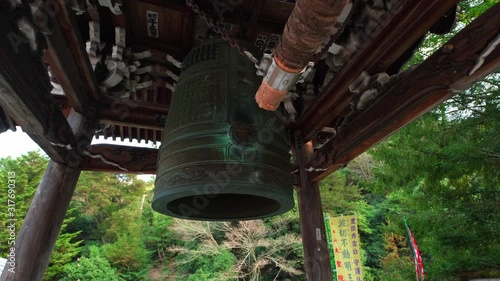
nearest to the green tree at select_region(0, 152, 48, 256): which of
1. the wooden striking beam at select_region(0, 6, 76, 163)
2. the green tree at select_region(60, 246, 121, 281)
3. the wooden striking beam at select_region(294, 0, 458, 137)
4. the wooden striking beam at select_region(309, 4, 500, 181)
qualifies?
the green tree at select_region(60, 246, 121, 281)

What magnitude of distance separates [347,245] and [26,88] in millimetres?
7908

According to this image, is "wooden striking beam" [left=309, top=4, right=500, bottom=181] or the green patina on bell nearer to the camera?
"wooden striking beam" [left=309, top=4, right=500, bottom=181]

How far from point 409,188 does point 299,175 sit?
114 inches

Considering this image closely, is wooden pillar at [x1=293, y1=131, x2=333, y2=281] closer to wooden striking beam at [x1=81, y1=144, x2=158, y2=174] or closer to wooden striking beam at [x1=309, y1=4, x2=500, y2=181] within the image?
wooden striking beam at [x1=309, y1=4, x2=500, y2=181]

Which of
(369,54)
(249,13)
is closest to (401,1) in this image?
(369,54)

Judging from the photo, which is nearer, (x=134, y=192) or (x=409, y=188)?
(x=409, y=188)

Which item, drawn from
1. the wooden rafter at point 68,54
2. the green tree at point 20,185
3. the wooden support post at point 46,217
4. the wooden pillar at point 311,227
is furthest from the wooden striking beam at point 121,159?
the green tree at point 20,185

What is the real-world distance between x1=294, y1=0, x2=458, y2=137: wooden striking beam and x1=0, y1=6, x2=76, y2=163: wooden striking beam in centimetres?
211

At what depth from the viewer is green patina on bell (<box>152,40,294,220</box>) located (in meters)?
1.66

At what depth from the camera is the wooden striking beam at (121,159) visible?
295 cm

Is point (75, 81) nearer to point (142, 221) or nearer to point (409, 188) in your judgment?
point (409, 188)

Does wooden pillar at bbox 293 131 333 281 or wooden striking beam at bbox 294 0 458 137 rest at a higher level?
wooden striking beam at bbox 294 0 458 137

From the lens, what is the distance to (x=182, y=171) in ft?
5.59

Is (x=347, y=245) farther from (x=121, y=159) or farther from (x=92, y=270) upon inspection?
(x=92, y=270)
